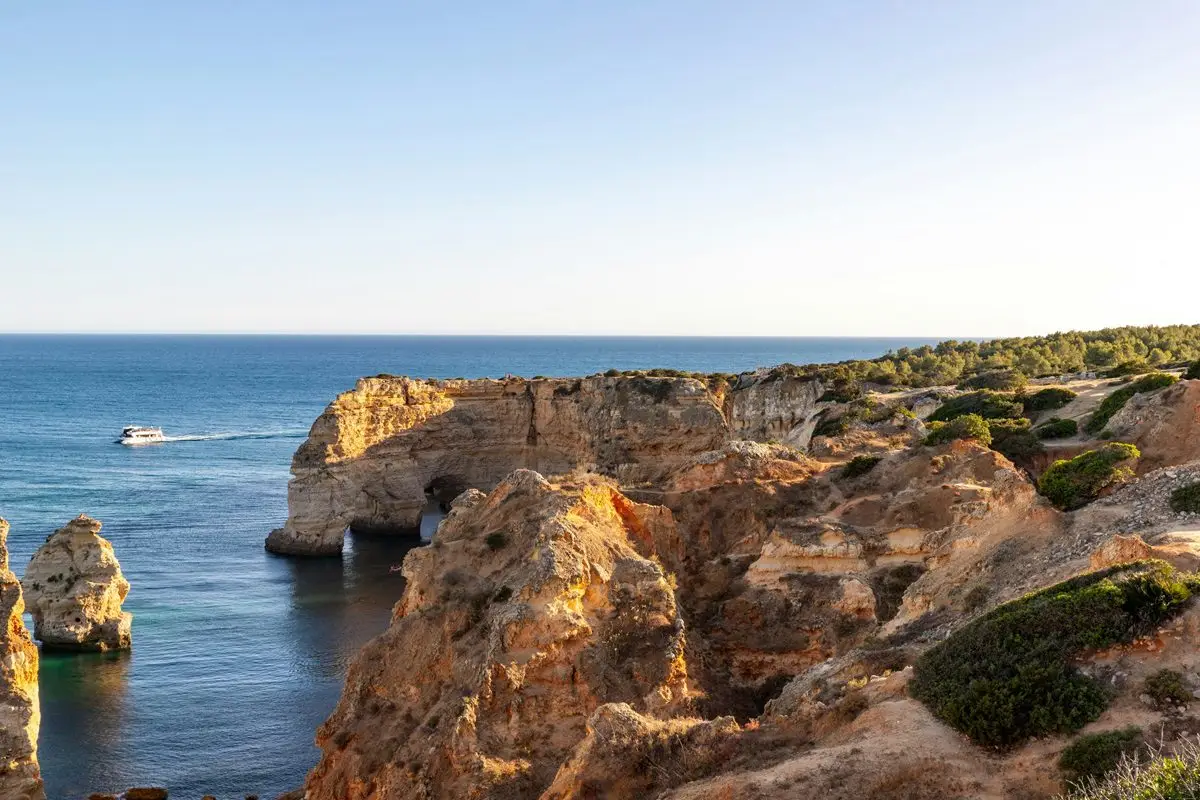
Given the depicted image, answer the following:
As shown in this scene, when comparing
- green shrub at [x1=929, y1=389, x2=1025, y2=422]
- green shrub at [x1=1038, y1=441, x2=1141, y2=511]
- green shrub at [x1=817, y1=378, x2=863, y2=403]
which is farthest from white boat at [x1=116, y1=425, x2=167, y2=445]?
green shrub at [x1=1038, y1=441, x2=1141, y2=511]

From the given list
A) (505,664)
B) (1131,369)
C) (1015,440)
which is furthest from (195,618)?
(1131,369)

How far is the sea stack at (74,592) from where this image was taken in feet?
133

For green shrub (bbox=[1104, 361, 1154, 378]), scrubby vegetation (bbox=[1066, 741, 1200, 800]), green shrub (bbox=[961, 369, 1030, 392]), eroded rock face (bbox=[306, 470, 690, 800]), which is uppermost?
green shrub (bbox=[1104, 361, 1154, 378])

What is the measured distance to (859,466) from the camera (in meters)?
32.0

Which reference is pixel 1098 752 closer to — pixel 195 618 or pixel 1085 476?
pixel 1085 476

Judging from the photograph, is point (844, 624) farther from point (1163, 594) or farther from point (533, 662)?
point (1163, 594)

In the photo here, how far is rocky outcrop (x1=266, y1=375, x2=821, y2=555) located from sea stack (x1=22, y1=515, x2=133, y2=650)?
63.3ft

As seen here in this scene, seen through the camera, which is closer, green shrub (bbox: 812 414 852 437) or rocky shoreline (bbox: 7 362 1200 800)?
rocky shoreline (bbox: 7 362 1200 800)

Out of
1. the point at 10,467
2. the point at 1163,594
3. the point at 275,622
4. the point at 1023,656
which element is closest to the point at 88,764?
the point at 275,622

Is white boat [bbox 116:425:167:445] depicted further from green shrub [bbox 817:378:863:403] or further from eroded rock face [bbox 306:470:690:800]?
eroded rock face [bbox 306:470:690:800]

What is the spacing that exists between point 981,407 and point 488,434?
36.1m

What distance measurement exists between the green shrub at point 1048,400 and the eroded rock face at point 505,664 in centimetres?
3425

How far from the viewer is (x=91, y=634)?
40.9 m

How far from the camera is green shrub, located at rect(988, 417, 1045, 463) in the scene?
3841 cm
